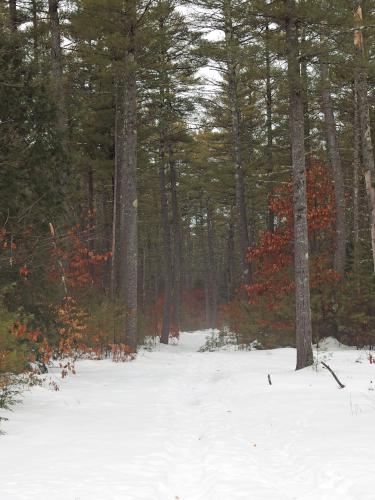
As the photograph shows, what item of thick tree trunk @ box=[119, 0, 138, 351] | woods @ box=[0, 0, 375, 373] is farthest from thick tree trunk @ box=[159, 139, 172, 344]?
thick tree trunk @ box=[119, 0, 138, 351]

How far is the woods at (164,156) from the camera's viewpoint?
9.62 m

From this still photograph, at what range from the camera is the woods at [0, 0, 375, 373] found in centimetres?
962

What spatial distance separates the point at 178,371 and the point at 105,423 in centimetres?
646

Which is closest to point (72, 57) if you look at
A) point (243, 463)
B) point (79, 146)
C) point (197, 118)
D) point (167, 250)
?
point (79, 146)

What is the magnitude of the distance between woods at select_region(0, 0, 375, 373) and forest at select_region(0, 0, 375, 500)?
6cm

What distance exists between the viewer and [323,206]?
1769 centimetres

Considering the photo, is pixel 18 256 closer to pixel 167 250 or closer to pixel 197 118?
pixel 167 250

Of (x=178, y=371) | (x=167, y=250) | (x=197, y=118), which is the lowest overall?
(x=178, y=371)

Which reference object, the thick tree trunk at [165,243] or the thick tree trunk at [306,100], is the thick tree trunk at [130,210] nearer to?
the thick tree trunk at [306,100]

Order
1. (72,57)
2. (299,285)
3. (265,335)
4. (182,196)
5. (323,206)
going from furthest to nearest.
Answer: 1. (182,196)
2. (72,57)
3. (265,335)
4. (323,206)
5. (299,285)

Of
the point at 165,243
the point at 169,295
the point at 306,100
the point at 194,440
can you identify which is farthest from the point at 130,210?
the point at 194,440

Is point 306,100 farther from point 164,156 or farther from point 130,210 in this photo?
point 164,156

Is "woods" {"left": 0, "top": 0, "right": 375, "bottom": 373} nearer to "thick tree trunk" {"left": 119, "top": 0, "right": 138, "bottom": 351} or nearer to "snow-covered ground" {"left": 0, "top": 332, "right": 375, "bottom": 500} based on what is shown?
"thick tree trunk" {"left": 119, "top": 0, "right": 138, "bottom": 351}

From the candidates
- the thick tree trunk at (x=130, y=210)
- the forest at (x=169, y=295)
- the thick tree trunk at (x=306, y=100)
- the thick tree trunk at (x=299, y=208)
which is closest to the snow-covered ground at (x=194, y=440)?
the forest at (x=169, y=295)
